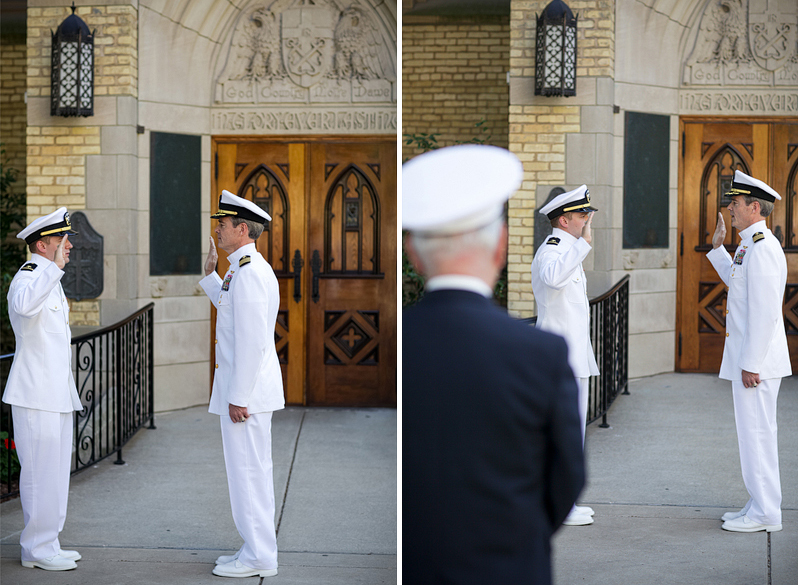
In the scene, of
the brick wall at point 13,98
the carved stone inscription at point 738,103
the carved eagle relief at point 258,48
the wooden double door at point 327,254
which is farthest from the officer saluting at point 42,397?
the brick wall at point 13,98

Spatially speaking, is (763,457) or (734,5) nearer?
(763,457)

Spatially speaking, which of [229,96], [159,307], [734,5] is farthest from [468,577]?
[229,96]

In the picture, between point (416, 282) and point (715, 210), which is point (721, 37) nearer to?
point (715, 210)

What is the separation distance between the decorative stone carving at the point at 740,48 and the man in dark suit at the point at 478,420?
2.84 m

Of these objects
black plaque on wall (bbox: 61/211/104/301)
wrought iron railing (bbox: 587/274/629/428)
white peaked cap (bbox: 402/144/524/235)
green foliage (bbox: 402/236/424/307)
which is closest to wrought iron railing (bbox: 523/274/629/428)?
wrought iron railing (bbox: 587/274/629/428)

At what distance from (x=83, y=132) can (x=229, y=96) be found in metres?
0.98

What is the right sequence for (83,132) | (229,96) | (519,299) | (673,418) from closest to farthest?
1. (673,418)
2. (519,299)
3. (83,132)
4. (229,96)

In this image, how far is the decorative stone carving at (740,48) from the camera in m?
3.72

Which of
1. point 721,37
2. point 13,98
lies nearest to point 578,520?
point 721,37

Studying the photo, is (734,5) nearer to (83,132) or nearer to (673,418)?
(673,418)

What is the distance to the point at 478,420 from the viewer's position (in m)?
1.31

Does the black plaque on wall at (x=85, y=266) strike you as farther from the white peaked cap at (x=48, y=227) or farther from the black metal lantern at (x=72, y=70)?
the white peaked cap at (x=48, y=227)

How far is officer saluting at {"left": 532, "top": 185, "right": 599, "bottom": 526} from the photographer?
2814 mm

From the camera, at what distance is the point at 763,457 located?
9.14 feet
